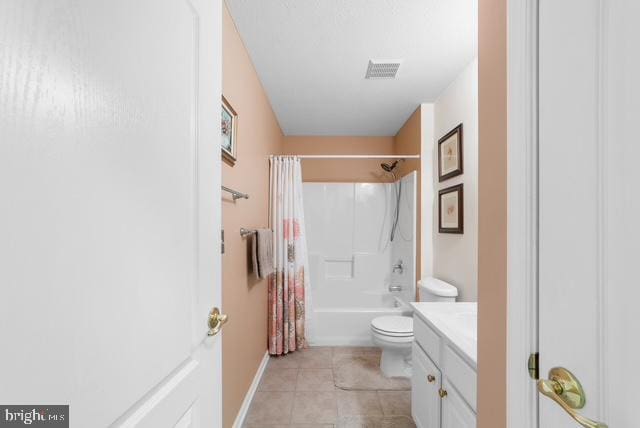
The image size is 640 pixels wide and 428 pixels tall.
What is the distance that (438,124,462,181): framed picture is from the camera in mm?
2168

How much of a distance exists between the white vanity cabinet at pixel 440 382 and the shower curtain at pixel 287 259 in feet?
4.55

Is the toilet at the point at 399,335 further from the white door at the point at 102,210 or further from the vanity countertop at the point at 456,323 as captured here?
the white door at the point at 102,210

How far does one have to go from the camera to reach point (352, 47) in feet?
6.17

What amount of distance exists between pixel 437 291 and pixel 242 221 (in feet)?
4.97

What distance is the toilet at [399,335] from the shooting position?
226 cm

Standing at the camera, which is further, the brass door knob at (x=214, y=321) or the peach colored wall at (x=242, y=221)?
the peach colored wall at (x=242, y=221)

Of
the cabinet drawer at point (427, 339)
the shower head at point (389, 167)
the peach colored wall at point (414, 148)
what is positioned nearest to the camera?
the cabinet drawer at point (427, 339)

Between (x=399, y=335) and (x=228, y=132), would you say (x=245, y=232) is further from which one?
(x=399, y=335)

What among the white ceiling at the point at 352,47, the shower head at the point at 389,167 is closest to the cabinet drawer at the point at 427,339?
the white ceiling at the point at 352,47

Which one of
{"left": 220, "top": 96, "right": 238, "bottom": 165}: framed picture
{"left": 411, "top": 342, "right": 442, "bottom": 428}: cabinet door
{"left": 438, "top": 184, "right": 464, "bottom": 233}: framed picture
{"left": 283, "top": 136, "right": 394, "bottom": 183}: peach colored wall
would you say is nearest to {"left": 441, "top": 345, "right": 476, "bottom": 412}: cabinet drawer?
{"left": 411, "top": 342, "right": 442, "bottom": 428}: cabinet door
